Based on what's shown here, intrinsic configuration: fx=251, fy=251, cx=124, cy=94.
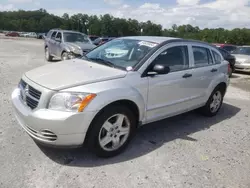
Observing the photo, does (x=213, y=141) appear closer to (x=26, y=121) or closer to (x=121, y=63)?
(x=121, y=63)

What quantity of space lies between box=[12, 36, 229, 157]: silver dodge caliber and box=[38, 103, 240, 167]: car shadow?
173 millimetres

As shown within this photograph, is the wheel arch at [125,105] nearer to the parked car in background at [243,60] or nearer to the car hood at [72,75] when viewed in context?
the car hood at [72,75]

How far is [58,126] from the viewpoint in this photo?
2982 millimetres

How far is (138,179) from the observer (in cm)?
304

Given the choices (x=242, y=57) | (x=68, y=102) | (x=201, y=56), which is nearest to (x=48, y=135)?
(x=68, y=102)

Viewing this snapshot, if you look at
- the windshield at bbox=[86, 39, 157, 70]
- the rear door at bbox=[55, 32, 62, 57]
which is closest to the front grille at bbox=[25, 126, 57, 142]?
the windshield at bbox=[86, 39, 157, 70]

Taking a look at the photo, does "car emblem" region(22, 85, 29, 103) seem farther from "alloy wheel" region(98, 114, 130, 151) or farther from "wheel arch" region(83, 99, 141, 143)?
"alloy wheel" region(98, 114, 130, 151)

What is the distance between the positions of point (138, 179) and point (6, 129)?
95.9 inches

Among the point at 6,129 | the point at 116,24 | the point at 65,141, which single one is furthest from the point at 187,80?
the point at 116,24

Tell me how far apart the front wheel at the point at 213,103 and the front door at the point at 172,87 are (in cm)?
77

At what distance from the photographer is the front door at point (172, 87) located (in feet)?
12.8

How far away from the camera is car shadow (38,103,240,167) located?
339cm

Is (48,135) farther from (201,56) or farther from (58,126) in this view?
(201,56)

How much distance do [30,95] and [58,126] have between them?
2.28 ft
